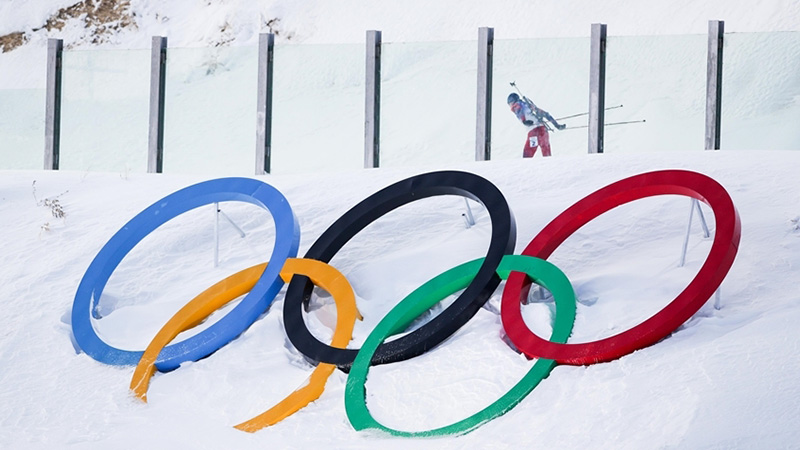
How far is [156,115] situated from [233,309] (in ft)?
14.4

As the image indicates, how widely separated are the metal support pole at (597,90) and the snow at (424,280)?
0.38ft

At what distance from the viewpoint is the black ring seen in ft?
22.2

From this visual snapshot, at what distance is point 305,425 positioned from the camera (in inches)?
251

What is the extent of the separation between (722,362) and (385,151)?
553 centimetres

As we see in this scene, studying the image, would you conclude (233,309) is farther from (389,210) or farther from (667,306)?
(667,306)

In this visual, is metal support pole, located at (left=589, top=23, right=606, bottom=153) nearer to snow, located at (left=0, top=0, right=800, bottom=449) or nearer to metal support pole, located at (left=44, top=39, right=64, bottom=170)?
snow, located at (left=0, top=0, right=800, bottom=449)

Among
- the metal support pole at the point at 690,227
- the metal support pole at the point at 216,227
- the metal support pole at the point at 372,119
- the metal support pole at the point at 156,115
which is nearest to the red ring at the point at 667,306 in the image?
the metal support pole at the point at 690,227

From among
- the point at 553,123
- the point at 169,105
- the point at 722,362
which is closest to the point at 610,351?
the point at 722,362

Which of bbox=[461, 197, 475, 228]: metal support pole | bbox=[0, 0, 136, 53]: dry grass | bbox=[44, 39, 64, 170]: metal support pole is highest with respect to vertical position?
bbox=[0, 0, 136, 53]: dry grass

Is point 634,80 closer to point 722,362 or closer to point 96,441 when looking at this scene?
point 722,362

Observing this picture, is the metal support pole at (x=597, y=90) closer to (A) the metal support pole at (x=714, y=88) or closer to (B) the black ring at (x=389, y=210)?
(A) the metal support pole at (x=714, y=88)

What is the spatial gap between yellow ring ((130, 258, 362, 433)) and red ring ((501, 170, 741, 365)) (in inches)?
41.7

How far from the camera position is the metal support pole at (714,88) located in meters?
10.0

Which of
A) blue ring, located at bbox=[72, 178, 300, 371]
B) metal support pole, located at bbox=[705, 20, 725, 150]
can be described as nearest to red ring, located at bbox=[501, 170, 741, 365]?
blue ring, located at bbox=[72, 178, 300, 371]
